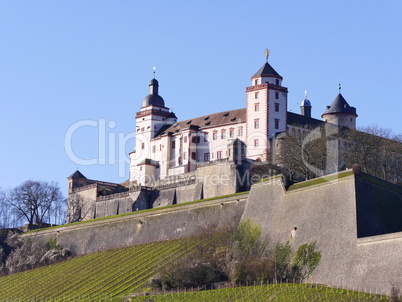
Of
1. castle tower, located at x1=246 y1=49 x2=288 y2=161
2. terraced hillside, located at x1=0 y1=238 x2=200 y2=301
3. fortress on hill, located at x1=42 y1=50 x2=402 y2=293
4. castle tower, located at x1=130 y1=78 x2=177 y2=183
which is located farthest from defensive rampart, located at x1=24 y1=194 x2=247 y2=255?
castle tower, located at x1=130 y1=78 x2=177 y2=183

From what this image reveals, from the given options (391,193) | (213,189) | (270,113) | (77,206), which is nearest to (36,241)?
(77,206)

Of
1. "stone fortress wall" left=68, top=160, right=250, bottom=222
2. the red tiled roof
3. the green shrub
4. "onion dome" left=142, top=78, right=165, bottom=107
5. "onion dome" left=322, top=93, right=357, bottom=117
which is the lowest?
the green shrub

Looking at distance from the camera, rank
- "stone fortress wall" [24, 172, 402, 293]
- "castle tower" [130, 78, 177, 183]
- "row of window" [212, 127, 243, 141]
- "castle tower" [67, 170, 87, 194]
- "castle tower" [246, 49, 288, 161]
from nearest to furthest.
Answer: "stone fortress wall" [24, 172, 402, 293] → "castle tower" [246, 49, 288, 161] → "row of window" [212, 127, 243, 141] → "castle tower" [67, 170, 87, 194] → "castle tower" [130, 78, 177, 183]

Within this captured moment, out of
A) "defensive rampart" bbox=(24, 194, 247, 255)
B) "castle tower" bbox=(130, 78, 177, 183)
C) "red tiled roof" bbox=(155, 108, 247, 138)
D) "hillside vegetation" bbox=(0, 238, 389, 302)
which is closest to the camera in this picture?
"hillside vegetation" bbox=(0, 238, 389, 302)

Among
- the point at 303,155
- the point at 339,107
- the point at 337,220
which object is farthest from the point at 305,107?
the point at 337,220

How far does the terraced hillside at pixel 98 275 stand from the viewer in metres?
60.6

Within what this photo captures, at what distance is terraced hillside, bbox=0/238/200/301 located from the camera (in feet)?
199

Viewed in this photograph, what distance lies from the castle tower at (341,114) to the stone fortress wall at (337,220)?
36252 millimetres

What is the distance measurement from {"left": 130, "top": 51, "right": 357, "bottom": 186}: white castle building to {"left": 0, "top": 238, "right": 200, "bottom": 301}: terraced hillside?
15.6m

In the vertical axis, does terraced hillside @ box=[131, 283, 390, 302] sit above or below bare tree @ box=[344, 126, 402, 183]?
below

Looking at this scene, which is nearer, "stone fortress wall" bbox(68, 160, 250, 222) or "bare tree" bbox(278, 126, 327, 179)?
"bare tree" bbox(278, 126, 327, 179)

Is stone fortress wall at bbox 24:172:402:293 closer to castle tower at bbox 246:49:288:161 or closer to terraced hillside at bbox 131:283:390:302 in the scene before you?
terraced hillside at bbox 131:283:390:302

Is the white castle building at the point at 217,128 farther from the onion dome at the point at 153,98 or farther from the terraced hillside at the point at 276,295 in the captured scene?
the terraced hillside at the point at 276,295

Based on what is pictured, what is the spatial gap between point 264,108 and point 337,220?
142ft
